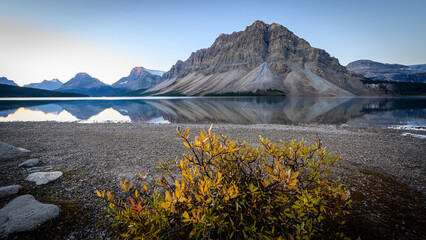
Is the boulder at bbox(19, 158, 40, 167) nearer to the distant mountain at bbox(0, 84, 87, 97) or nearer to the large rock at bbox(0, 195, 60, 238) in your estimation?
the large rock at bbox(0, 195, 60, 238)

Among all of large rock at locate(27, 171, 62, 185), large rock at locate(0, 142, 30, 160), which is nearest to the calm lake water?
large rock at locate(0, 142, 30, 160)

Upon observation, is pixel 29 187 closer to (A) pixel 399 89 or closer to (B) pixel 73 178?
(B) pixel 73 178

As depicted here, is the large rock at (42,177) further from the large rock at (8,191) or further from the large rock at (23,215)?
the large rock at (23,215)

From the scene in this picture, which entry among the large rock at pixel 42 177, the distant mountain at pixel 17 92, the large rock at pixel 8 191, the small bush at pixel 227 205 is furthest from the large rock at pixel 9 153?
the distant mountain at pixel 17 92

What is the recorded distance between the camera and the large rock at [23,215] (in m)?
4.32

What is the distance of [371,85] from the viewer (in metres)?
196

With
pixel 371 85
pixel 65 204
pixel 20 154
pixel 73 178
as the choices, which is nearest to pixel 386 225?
pixel 65 204

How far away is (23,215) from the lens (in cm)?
465

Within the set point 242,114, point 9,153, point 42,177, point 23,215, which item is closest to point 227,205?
point 23,215

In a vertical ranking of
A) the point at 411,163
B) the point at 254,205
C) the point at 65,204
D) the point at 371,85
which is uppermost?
the point at 371,85

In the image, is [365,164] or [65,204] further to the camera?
[365,164]

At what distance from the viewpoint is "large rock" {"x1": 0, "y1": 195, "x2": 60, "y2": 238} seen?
432 cm

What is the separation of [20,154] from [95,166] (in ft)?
17.9

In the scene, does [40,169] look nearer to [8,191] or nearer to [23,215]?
[8,191]
